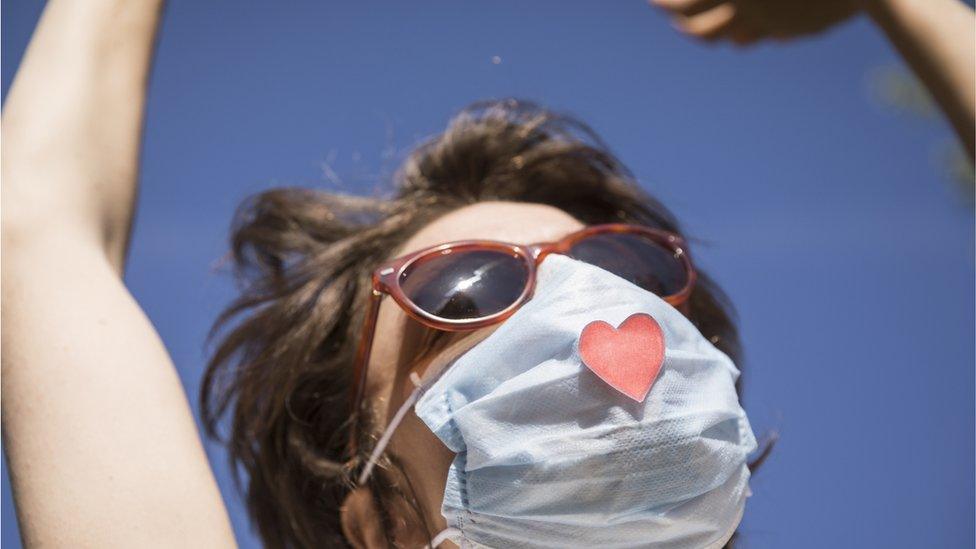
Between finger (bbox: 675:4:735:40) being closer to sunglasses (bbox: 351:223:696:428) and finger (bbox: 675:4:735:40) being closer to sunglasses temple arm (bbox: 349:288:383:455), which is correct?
sunglasses (bbox: 351:223:696:428)

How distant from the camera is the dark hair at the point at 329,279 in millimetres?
1952

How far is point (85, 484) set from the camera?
3.75ft

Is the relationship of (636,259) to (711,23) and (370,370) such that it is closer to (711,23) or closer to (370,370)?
(711,23)

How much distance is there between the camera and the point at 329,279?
212 cm

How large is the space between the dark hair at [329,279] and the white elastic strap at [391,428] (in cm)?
5

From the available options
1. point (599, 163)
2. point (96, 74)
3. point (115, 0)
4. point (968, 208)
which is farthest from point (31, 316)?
point (968, 208)

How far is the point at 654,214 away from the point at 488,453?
3.70 feet

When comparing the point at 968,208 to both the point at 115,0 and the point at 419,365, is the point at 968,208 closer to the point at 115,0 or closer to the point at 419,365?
the point at 419,365

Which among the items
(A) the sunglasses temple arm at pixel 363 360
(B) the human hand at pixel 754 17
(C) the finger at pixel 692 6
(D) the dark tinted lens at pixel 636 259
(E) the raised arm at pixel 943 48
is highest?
(C) the finger at pixel 692 6

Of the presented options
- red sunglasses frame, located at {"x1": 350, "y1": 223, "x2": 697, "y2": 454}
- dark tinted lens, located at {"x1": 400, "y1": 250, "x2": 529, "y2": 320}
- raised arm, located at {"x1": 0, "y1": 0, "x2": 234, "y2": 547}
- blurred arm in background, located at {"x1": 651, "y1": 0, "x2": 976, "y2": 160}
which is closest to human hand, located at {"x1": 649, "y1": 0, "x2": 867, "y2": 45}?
blurred arm in background, located at {"x1": 651, "y1": 0, "x2": 976, "y2": 160}

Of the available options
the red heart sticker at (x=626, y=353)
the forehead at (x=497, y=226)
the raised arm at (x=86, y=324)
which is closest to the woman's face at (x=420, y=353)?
the forehead at (x=497, y=226)

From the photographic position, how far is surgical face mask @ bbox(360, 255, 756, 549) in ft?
4.39

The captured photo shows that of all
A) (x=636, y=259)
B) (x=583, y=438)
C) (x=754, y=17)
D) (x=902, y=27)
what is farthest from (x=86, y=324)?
(x=902, y=27)

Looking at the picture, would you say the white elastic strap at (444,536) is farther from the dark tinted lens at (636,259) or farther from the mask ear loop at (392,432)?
the dark tinted lens at (636,259)
